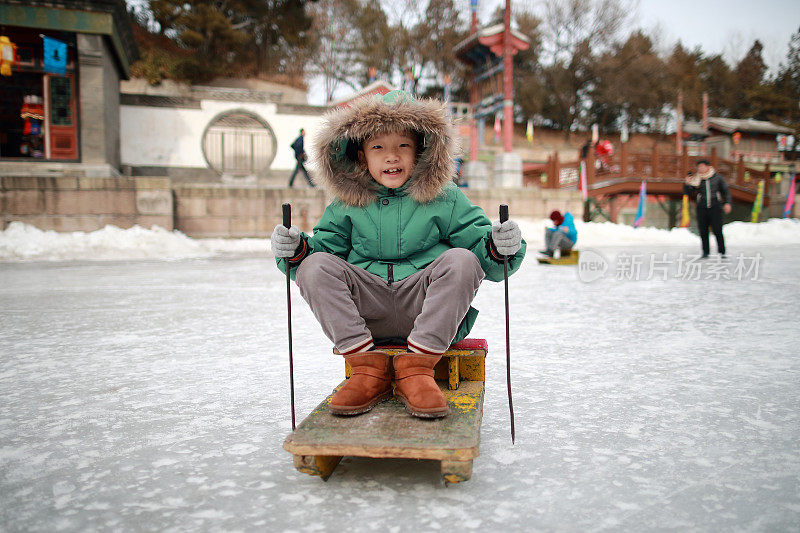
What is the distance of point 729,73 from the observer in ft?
140

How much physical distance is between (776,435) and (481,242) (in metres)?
1.13

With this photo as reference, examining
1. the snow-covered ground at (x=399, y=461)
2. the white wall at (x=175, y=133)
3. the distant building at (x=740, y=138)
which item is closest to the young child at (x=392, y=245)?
the snow-covered ground at (x=399, y=461)

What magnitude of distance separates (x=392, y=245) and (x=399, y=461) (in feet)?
2.38

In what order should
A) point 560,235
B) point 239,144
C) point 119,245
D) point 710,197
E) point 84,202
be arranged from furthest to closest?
point 239,144
point 84,202
point 119,245
point 560,235
point 710,197

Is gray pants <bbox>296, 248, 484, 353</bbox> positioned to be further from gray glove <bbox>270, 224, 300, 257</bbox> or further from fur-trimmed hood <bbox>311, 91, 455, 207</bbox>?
fur-trimmed hood <bbox>311, 91, 455, 207</bbox>

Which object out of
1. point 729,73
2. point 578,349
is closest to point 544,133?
point 729,73

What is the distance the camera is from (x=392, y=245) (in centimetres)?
202

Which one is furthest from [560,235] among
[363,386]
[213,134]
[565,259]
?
[213,134]

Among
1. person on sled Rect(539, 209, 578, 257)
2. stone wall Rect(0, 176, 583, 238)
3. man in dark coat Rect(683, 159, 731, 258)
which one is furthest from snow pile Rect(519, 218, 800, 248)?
man in dark coat Rect(683, 159, 731, 258)

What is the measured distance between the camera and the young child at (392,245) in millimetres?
1761

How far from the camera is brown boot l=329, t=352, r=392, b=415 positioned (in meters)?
1.66

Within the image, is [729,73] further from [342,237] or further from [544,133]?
[342,237]

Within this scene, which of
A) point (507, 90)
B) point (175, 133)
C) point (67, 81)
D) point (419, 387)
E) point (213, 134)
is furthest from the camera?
point (507, 90)

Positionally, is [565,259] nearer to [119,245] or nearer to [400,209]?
[400,209]
